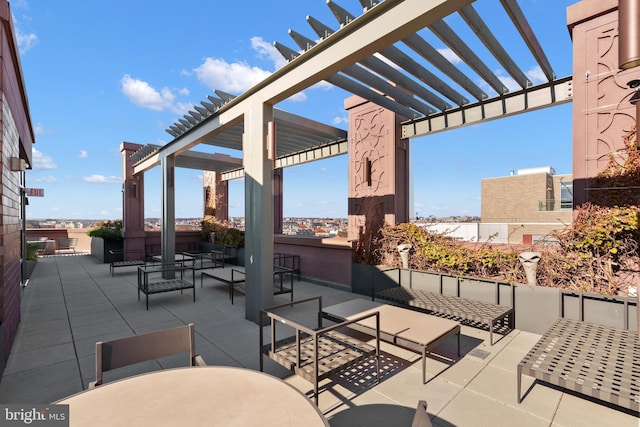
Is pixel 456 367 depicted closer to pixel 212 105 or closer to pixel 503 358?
pixel 503 358

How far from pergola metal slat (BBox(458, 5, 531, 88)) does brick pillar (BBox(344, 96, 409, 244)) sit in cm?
275

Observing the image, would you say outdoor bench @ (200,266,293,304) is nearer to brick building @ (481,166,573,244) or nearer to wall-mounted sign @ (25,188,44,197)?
wall-mounted sign @ (25,188,44,197)

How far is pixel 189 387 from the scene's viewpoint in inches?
69.9

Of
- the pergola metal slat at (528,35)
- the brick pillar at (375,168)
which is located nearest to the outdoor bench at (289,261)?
the brick pillar at (375,168)

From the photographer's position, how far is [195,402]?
1621mm

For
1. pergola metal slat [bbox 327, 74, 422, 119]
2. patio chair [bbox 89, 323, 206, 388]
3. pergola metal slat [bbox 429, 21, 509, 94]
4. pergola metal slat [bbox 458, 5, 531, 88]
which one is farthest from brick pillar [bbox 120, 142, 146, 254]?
pergola metal slat [bbox 458, 5, 531, 88]

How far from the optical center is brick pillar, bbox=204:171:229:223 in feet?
52.1

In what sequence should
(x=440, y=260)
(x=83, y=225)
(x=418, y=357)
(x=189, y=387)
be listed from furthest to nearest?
(x=83, y=225) → (x=440, y=260) → (x=418, y=357) → (x=189, y=387)

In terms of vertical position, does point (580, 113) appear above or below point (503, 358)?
above

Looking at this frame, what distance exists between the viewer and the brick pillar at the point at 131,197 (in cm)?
1317

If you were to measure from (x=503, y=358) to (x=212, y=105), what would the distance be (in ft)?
22.2

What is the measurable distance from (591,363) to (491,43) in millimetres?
4295

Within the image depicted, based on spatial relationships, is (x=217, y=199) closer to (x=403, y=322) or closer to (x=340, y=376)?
(x=403, y=322)

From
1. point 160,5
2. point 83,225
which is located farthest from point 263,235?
point 83,225
